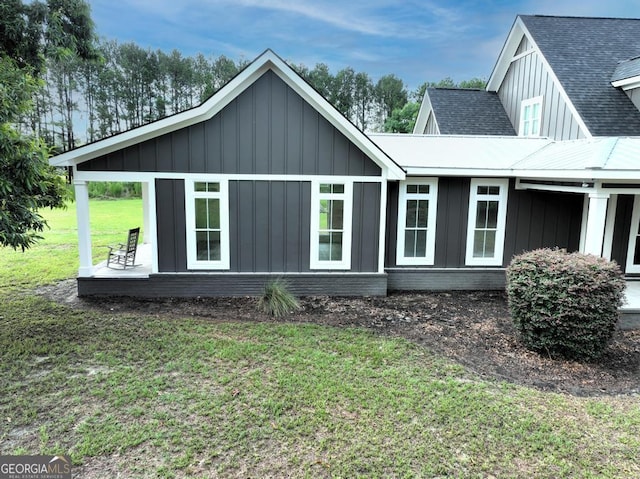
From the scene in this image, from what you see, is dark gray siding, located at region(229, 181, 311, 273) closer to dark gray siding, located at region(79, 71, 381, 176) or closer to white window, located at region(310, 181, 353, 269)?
white window, located at region(310, 181, 353, 269)

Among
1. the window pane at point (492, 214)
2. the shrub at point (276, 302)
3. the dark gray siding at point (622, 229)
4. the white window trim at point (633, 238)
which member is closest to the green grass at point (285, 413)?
the shrub at point (276, 302)

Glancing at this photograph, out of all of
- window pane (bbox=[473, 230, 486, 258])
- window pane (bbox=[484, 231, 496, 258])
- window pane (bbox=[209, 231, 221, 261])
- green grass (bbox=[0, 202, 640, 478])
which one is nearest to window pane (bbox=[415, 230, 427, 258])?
window pane (bbox=[473, 230, 486, 258])

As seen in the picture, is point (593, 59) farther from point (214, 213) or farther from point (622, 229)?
point (214, 213)

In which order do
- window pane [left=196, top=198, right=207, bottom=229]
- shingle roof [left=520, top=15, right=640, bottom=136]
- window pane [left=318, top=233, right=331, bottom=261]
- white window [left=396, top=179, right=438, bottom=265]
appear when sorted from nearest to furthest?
window pane [left=196, top=198, right=207, bottom=229] → window pane [left=318, top=233, right=331, bottom=261] → white window [left=396, top=179, right=438, bottom=265] → shingle roof [left=520, top=15, right=640, bottom=136]

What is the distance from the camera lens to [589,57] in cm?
1184

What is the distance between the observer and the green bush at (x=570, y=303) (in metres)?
5.50

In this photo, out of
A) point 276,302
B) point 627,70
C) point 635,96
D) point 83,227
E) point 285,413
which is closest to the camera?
point 285,413

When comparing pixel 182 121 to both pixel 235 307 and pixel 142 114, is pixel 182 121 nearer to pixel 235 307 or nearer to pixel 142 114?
pixel 235 307

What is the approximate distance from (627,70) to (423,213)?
6738 millimetres

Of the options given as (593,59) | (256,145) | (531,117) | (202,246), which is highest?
(593,59)

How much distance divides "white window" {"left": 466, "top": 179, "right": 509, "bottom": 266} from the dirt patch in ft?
2.77

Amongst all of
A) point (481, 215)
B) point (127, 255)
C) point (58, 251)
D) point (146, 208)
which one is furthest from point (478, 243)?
point (58, 251)

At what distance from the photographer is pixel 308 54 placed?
43906 millimetres

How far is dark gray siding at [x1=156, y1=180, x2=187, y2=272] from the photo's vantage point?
27.2ft
